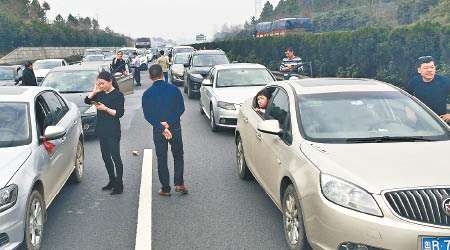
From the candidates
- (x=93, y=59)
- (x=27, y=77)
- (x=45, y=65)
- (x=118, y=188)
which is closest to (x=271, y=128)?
(x=118, y=188)

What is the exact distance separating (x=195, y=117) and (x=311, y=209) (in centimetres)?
995

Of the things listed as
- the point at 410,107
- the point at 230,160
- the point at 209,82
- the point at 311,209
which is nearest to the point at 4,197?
the point at 311,209

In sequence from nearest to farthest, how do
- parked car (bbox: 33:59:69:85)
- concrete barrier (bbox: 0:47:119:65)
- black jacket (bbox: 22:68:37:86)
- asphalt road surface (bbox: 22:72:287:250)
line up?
asphalt road surface (bbox: 22:72:287:250), black jacket (bbox: 22:68:37:86), parked car (bbox: 33:59:69:85), concrete barrier (bbox: 0:47:119:65)

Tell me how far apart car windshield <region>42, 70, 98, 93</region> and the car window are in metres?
4.79

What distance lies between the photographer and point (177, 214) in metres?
5.73

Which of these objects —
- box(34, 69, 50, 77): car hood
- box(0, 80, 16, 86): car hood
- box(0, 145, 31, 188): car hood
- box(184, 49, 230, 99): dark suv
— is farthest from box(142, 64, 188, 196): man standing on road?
box(34, 69, 50, 77): car hood

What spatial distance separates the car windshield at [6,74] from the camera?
61.5 ft

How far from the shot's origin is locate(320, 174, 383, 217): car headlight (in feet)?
11.8

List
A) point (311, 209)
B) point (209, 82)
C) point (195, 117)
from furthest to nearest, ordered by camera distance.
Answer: point (195, 117), point (209, 82), point (311, 209)

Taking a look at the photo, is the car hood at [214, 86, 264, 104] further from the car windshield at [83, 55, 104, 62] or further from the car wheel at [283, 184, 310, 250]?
the car windshield at [83, 55, 104, 62]

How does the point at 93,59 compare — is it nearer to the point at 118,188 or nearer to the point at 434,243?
the point at 118,188

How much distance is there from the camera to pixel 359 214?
11.8ft

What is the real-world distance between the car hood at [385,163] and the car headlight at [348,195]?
0.05 metres

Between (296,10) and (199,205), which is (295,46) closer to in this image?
(199,205)
